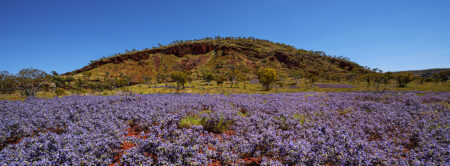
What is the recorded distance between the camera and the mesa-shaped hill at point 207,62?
347ft

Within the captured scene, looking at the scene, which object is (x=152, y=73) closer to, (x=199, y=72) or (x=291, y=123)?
(x=199, y=72)

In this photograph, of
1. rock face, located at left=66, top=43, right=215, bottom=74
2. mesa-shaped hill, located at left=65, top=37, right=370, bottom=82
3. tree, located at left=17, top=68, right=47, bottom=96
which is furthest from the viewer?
rock face, located at left=66, top=43, right=215, bottom=74

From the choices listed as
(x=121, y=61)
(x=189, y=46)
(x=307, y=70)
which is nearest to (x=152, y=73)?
(x=121, y=61)

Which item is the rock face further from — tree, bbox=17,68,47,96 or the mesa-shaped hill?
tree, bbox=17,68,47,96

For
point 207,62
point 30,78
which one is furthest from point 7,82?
point 207,62

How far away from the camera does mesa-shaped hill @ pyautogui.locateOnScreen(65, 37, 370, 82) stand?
105812 mm

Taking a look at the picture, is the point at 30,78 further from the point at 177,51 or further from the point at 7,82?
the point at 177,51

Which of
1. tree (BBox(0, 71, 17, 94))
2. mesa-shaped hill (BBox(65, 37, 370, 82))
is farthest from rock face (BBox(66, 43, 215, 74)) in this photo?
tree (BBox(0, 71, 17, 94))

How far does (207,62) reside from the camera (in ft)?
400

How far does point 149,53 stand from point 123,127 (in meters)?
132

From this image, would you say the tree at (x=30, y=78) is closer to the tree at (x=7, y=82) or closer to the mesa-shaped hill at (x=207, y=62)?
the tree at (x=7, y=82)

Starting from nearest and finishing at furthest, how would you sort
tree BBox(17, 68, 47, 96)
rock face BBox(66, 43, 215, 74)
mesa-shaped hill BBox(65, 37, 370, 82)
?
tree BBox(17, 68, 47, 96)
mesa-shaped hill BBox(65, 37, 370, 82)
rock face BBox(66, 43, 215, 74)

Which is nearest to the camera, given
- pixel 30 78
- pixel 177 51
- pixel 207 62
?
pixel 30 78

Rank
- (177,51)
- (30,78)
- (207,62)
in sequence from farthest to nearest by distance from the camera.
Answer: (177,51) → (207,62) → (30,78)
